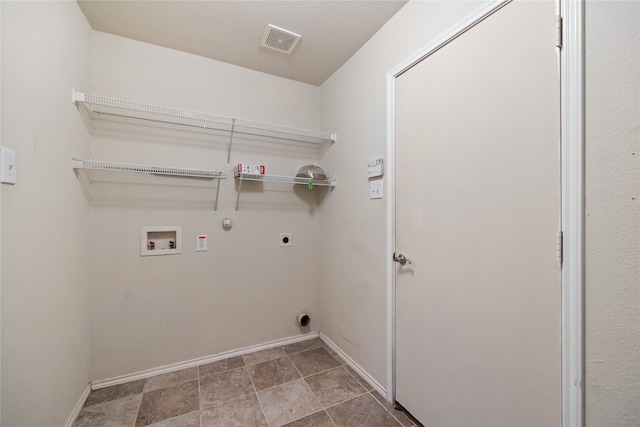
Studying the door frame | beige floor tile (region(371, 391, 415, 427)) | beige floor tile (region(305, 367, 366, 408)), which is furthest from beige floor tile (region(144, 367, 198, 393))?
the door frame

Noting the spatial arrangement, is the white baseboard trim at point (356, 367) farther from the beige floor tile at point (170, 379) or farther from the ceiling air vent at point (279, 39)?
the ceiling air vent at point (279, 39)

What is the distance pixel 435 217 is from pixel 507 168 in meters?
0.41

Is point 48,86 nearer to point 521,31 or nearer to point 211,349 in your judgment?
point 211,349

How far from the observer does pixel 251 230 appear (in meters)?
2.24

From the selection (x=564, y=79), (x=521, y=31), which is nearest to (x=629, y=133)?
(x=564, y=79)

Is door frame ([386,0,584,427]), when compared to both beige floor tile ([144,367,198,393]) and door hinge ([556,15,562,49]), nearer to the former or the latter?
door hinge ([556,15,562,49])

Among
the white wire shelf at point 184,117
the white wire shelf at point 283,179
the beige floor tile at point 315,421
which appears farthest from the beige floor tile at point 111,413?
the white wire shelf at point 184,117

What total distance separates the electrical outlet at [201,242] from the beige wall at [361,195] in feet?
3.51

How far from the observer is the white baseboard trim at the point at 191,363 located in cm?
178

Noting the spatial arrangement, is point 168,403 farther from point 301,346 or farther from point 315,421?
point 301,346

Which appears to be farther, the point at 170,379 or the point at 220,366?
the point at 220,366

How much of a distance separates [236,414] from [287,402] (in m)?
0.32

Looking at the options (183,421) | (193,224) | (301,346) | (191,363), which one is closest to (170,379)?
(191,363)

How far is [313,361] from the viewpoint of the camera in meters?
2.10
